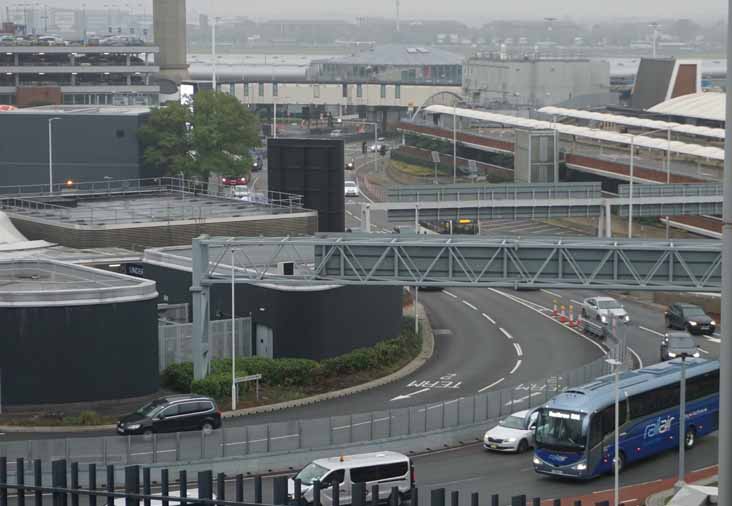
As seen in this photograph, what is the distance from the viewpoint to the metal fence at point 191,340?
4344 cm

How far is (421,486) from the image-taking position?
30562 millimetres

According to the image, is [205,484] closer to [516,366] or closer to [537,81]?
[516,366]

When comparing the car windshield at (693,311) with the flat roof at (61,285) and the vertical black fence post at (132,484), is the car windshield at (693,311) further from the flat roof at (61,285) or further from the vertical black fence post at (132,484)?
the vertical black fence post at (132,484)

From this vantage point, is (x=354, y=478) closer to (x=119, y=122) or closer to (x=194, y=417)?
(x=194, y=417)

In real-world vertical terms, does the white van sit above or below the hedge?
above

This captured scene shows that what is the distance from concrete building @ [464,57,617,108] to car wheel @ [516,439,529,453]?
114 meters

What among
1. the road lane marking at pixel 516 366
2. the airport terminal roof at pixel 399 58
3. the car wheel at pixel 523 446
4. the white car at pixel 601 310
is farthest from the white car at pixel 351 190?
the airport terminal roof at pixel 399 58

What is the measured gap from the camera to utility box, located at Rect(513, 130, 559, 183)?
8556cm

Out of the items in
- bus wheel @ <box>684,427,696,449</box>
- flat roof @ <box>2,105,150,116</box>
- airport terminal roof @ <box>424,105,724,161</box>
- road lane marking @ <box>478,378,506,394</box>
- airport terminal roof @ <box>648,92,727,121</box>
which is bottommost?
road lane marking @ <box>478,378,506,394</box>

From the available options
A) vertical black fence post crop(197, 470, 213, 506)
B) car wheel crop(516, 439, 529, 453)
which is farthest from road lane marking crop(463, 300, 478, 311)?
vertical black fence post crop(197, 470, 213, 506)

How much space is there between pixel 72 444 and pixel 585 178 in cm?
6319

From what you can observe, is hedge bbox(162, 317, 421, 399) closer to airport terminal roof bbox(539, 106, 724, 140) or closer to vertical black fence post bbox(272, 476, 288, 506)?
vertical black fence post bbox(272, 476, 288, 506)

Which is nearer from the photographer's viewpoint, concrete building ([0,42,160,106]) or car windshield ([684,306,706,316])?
car windshield ([684,306,706,316])

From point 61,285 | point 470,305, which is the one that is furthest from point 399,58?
point 61,285
